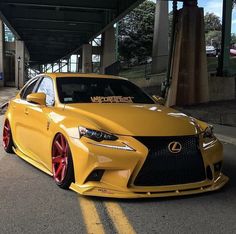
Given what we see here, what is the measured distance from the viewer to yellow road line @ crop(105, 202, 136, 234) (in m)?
4.88

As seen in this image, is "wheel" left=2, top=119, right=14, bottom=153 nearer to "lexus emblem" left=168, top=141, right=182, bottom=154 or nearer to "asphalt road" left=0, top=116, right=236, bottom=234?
"asphalt road" left=0, top=116, right=236, bottom=234

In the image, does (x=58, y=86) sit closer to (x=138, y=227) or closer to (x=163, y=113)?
(x=163, y=113)

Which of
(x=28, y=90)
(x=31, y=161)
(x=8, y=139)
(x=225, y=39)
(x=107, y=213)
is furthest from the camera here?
(x=225, y=39)

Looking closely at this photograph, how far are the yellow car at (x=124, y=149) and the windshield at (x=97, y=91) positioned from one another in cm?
3

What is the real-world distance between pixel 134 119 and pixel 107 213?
4.06ft

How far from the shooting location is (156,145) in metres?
5.73

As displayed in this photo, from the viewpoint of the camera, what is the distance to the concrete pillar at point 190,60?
21.0 meters

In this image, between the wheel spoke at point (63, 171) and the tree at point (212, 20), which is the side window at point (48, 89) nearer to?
the wheel spoke at point (63, 171)

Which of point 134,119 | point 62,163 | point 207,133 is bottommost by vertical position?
point 62,163

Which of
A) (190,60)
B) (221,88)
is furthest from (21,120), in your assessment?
(221,88)

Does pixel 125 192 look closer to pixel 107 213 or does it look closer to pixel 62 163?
pixel 107 213

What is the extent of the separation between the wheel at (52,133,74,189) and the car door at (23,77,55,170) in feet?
0.76

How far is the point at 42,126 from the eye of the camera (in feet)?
23.4

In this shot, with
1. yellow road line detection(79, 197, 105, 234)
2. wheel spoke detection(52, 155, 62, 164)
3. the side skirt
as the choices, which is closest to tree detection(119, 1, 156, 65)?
the side skirt
